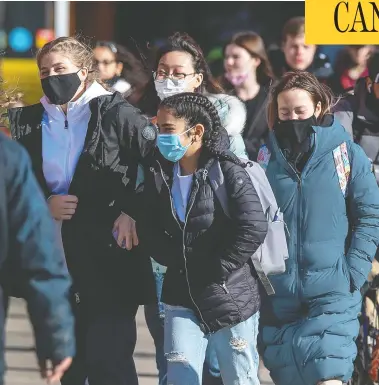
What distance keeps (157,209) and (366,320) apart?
159cm

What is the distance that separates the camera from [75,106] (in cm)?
567

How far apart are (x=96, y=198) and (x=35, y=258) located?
5.75 feet

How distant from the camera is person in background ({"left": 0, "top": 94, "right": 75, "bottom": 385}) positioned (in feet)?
12.6

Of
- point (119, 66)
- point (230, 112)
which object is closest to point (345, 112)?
point (230, 112)

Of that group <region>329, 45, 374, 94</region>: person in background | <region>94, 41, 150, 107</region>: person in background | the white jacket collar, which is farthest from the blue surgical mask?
<region>329, 45, 374, 94</region>: person in background

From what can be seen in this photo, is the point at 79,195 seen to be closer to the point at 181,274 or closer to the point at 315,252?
the point at 181,274

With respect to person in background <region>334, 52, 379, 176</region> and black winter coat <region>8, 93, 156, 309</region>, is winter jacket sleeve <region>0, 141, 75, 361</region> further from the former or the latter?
person in background <region>334, 52, 379, 176</region>

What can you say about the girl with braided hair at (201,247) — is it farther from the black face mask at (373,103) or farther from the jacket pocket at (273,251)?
the black face mask at (373,103)

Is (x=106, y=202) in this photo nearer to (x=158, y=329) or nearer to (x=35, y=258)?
(x=158, y=329)

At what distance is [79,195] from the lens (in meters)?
5.58

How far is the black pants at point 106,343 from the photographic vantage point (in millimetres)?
5570

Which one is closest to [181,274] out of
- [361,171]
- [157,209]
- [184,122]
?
[157,209]

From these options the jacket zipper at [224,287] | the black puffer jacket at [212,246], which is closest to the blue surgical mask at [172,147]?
the black puffer jacket at [212,246]

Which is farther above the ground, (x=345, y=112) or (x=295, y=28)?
(x=295, y=28)
